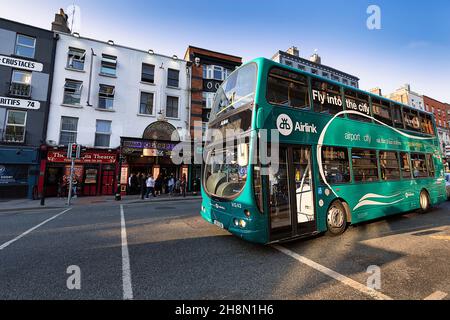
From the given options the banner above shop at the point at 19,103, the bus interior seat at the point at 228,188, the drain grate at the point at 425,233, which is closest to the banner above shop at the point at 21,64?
the banner above shop at the point at 19,103

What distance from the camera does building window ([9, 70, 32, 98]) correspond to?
50.4 ft

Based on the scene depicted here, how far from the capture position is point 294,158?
516 cm

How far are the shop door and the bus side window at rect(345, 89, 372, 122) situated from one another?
1772cm

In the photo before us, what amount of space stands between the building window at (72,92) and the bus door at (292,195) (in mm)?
18818

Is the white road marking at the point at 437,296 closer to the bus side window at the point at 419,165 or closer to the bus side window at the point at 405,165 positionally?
the bus side window at the point at 405,165

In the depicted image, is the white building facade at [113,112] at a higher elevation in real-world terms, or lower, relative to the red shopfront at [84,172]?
higher

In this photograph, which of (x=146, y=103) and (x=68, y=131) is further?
(x=146, y=103)

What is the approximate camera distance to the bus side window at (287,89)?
505 cm

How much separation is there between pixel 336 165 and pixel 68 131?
19.2 metres

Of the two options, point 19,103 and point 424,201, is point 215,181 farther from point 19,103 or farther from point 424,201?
point 19,103

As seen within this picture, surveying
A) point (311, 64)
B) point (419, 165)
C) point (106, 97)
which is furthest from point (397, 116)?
point (311, 64)

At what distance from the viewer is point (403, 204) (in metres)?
7.57
